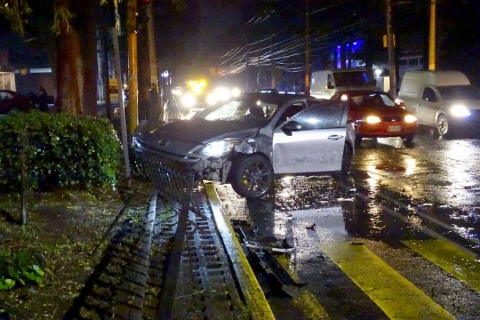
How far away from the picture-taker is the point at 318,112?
12.0 m

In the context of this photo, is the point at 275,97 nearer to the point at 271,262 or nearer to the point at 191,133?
the point at 191,133

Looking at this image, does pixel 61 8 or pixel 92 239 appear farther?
pixel 61 8

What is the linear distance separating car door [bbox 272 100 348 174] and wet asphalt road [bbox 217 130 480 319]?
1.68 ft

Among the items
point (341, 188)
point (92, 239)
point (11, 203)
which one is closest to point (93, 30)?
point (341, 188)

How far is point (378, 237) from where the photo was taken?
29.1ft

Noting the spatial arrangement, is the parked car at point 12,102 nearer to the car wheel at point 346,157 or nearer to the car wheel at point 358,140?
the car wheel at point 358,140

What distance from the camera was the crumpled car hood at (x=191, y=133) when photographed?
35.6 ft

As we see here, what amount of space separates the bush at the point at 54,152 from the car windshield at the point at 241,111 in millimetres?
3010

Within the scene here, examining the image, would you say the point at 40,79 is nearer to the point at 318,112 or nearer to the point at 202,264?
the point at 318,112

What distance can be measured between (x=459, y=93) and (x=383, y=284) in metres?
17.3

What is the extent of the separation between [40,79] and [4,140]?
47931 mm

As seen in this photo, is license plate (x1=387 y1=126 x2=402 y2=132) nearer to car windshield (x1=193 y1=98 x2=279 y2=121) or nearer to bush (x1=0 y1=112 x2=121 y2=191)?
car windshield (x1=193 y1=98 x2=279 y2=121)

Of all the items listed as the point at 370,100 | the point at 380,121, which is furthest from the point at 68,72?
the point at 370,100

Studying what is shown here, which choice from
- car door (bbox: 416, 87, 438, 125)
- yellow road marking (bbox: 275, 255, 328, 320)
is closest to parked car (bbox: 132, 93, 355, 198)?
yellow road marking (bbox: 275, 255, 328, 320)
